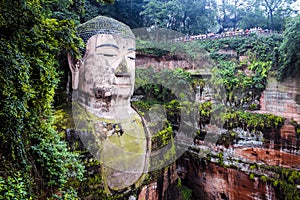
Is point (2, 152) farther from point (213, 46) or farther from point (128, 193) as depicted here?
point (213, 46)

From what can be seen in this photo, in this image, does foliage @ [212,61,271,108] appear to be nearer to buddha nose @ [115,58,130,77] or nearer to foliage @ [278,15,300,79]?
foliage @ [278,15,300,79]

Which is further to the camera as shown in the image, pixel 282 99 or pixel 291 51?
pixel 282 99

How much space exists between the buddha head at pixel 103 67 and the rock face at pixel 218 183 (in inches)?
221

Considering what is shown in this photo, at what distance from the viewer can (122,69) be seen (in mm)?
6539

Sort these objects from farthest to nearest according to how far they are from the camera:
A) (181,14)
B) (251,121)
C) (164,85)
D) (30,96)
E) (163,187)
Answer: (181,14) < (164,85) < (251,121) < (163,187) < (30,96)

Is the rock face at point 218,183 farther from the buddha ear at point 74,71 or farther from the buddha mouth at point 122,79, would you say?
the buddha ear at point 74,71

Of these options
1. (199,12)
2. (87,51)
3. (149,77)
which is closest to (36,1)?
(87,51)

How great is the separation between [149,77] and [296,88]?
682cm

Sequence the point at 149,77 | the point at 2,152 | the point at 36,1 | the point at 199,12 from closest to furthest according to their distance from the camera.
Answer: the point at 2,152 < the point at 36,1 < the point at 149,77 < the point at 199,12

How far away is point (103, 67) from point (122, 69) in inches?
21.6

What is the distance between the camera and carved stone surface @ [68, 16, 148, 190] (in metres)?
6.07

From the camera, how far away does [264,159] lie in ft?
30.5

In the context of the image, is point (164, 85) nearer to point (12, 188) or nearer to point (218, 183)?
point (218, 183)

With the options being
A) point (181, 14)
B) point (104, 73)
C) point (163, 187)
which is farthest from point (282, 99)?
point (181, 14)
